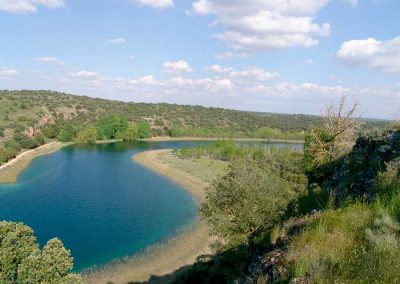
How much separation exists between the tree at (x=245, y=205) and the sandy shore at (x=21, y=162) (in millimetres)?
69030

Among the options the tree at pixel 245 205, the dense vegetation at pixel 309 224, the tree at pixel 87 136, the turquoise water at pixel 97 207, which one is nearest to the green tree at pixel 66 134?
the tree at pixel 87 136

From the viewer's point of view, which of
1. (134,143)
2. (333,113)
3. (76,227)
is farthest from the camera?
(134,143)

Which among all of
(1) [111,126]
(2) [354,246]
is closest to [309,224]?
(2) [354,246]

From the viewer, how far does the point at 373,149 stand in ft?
52.6

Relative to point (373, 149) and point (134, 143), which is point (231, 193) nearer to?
point (373, 149)

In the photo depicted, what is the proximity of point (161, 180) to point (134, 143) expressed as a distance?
76968mm

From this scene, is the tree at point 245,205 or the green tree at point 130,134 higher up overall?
the tree at point 245,205

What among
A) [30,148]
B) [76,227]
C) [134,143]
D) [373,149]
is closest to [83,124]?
[134,143]

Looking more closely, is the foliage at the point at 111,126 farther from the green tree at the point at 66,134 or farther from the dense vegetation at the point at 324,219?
the dense vegetation at the point at 324,219

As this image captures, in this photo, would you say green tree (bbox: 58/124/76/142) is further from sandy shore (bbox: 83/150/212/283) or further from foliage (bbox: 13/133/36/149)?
sandy shore (bbox: 83/150/212/283)

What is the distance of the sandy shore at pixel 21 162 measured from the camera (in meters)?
85.1

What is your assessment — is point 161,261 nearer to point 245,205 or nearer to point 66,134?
point 245,205

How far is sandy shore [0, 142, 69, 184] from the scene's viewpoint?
85137mm

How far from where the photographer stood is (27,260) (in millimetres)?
24344
